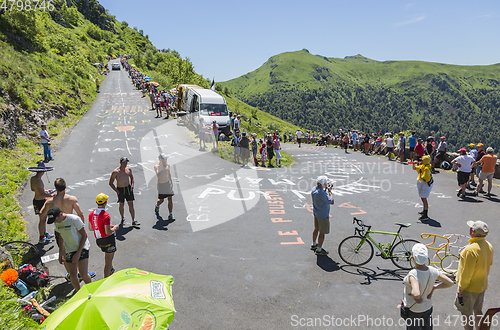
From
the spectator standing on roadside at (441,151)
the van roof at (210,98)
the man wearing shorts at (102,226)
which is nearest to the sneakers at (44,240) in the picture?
the man wearing shorts at (102,226)

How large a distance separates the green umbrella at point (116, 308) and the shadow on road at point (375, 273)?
4.32 metres

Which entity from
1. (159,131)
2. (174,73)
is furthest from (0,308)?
(174,73)

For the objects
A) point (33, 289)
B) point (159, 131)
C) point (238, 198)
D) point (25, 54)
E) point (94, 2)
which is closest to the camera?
point (33, 289)

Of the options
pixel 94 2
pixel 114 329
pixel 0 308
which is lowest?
pixel 0 308

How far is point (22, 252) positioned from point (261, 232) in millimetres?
6031

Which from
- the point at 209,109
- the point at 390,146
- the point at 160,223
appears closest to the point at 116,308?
the point at 160,223

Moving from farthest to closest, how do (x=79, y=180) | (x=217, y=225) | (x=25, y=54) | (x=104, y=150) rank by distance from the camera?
1. (x=25, y=54)
2. (x=104, y=150)
3. (x=79, y=180)
4. (x=217, y=225)

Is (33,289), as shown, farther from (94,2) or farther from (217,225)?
(94,2)

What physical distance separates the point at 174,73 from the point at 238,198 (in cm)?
5304

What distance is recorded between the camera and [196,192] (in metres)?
12.1

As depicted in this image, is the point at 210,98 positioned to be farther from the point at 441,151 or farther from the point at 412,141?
the point at 441,151

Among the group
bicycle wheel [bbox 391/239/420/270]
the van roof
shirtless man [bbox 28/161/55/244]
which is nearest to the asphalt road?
bicycle wheel [bbox 391/239/420/270]

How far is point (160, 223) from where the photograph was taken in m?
8.87

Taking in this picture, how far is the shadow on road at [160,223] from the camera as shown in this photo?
8563mm
